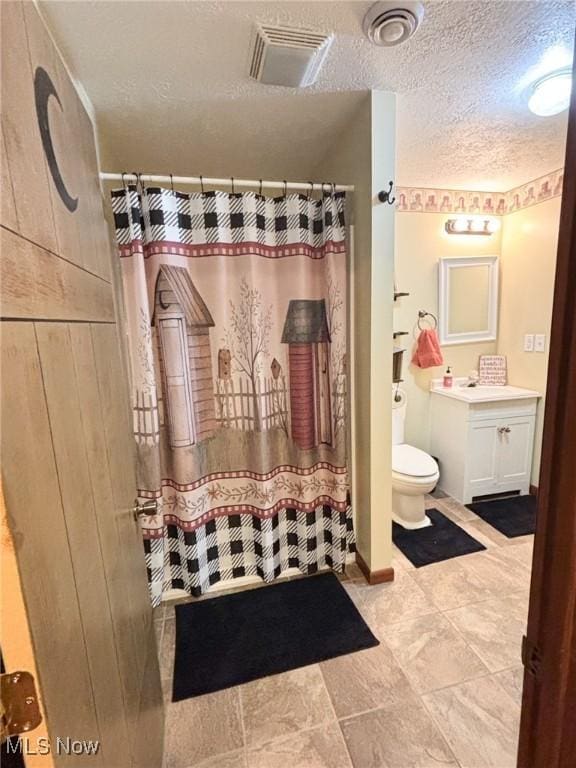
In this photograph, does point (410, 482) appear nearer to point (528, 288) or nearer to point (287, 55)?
point (528, 288)

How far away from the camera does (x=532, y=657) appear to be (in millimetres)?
543

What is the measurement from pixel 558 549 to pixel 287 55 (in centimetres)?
168

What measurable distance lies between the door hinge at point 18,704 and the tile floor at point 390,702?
1111mm

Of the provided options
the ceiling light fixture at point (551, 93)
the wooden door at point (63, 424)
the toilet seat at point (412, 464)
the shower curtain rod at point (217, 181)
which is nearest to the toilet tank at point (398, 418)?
the toilet seat at point (412, 464)

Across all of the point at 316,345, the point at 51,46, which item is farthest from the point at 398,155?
the point at 51,46

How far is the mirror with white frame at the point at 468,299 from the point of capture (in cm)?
289

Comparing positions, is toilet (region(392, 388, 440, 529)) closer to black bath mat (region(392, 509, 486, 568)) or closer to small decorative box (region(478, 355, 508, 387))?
black bath mat (region(392, 509, 486, 568))

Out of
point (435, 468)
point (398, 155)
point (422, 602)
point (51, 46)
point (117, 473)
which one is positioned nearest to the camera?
point (51, 46)

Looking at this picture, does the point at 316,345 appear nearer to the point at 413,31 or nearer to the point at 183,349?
the point at 183,349

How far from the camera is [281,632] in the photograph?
1672 millimetres

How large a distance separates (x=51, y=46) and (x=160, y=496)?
1.59m

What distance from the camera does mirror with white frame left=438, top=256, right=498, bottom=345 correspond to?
2895 millimetres

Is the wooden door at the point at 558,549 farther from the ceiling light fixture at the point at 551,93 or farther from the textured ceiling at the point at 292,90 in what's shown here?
the ceiling light fixture at the point at 551,93

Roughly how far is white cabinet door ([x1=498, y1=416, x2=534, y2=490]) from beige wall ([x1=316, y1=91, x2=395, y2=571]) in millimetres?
1375
